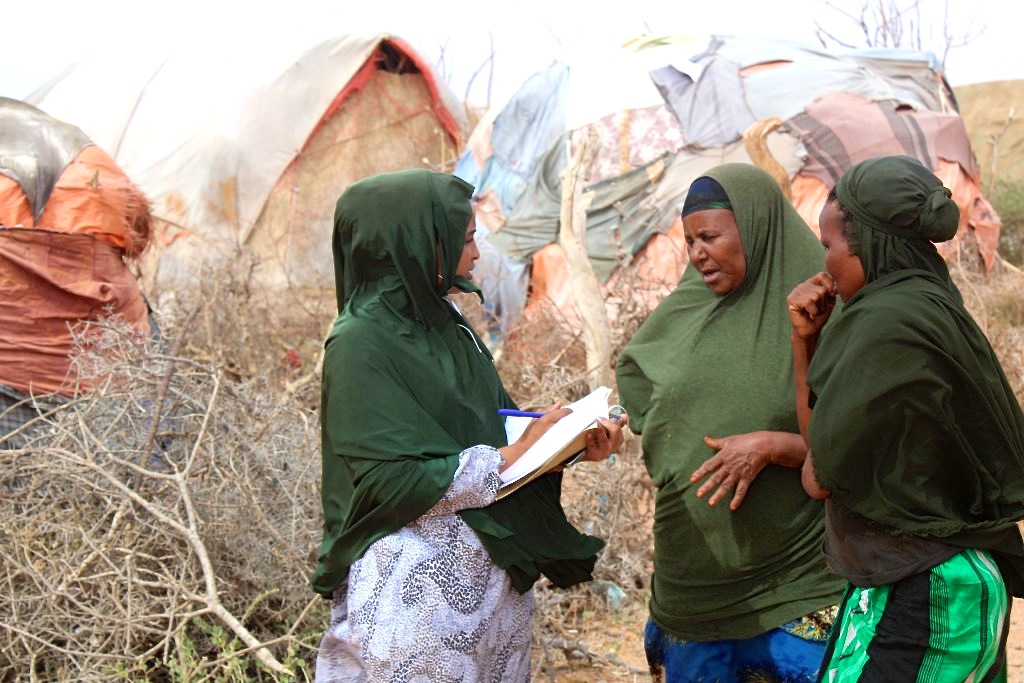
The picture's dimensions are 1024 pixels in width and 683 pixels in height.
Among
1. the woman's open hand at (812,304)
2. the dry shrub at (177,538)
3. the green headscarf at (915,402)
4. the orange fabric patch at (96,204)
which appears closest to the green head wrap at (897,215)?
the green headscarf at (915,402)

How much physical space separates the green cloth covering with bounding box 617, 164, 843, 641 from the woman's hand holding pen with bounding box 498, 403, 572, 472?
406 millimetres

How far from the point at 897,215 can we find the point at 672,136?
301 inches

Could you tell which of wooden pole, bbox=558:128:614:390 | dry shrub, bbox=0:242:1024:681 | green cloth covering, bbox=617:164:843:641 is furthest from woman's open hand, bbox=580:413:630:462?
wooden pole, bbox=558:128:614:390

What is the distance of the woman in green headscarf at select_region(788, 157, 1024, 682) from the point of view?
6.54 ft

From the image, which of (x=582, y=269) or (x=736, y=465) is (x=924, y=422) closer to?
(x=736, y=465)

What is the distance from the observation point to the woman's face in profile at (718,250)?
2660 mm

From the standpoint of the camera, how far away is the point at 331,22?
1329 centimetres

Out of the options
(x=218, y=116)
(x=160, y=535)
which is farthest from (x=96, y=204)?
(x=218, y=116)

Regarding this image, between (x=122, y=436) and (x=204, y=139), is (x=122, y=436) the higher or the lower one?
the higher one

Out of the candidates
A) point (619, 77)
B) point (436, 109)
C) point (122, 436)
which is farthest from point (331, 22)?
point (122, 436)

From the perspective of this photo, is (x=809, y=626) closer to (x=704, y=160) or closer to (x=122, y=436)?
(x=122, y=436)

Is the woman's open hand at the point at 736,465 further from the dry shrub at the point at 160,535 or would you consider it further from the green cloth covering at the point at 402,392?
the dry shrub at the point at 160,535

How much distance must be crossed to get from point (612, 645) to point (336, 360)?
254 cm

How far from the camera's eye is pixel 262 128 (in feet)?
39.6
